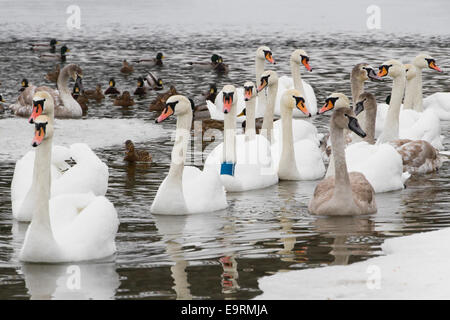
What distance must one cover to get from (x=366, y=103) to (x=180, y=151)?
4018 millimetres

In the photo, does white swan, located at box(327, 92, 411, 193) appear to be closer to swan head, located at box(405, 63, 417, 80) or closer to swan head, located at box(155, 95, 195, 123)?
swan head, located at box(155, 95, 195, 123)

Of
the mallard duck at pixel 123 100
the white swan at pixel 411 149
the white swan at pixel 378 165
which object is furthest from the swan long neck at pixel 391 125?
the mallard duck at pixel 123 100

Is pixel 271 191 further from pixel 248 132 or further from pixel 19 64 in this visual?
pixel 19 64

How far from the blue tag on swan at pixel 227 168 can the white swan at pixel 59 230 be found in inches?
141

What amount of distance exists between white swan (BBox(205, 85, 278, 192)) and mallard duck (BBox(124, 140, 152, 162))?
1522 mm

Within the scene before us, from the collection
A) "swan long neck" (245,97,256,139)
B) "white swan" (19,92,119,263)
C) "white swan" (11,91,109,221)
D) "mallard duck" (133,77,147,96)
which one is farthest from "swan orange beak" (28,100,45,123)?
"mallard duck" (133,77,147,96)

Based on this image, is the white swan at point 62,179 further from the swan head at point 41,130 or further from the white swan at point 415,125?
the white swan at point 415,125

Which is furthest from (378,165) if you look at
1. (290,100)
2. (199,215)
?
(199,215)

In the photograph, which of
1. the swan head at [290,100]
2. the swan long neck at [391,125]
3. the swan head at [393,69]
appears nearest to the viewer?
the swan head at [290,100]

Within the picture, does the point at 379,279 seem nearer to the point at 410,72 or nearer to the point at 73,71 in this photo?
the point at 410,72

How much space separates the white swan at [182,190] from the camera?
10227mm

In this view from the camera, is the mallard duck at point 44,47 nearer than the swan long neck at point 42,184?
No

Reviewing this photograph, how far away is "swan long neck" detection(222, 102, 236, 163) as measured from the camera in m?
11.8

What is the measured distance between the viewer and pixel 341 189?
10078 mm
